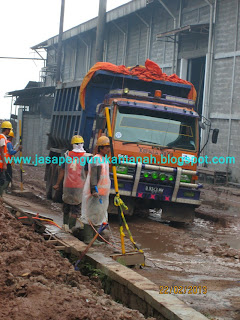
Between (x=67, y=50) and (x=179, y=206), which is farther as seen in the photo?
(x=67, y=50)

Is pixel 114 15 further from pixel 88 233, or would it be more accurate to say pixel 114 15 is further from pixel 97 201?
pixel 88 233

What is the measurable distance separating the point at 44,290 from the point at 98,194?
3.21m

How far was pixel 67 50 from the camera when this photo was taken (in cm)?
4266

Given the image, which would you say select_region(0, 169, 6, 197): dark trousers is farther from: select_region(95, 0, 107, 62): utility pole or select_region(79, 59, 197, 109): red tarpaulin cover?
select_region(95, 0, 107, 62): utility pole

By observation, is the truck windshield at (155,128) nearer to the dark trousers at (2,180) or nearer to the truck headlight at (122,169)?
the truck headlight at (122,169)

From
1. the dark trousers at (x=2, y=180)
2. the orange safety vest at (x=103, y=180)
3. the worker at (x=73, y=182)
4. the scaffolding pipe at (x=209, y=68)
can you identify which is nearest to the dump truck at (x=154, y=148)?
the worker at (x=73, y=182)

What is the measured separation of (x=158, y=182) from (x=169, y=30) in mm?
18439

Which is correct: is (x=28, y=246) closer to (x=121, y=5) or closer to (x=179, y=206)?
(x=179, y=206)

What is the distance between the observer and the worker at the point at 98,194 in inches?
332

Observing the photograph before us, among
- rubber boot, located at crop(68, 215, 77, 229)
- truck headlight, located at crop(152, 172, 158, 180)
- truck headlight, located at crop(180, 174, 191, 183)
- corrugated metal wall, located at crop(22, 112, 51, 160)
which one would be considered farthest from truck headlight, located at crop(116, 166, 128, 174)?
corrugated metal wall, located at crop(22, 112, 51, 160)

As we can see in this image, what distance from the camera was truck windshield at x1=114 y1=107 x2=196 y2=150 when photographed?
11633mm

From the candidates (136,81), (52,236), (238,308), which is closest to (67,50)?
(136,81)

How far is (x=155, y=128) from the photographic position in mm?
11812

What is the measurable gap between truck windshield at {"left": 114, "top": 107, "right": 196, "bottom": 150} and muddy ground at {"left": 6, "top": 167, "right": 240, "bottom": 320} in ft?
6.11
